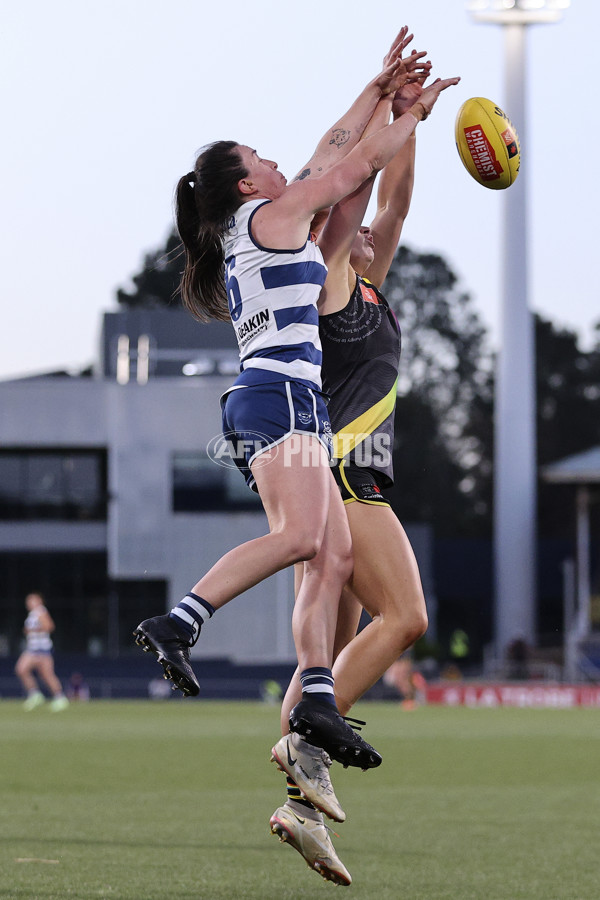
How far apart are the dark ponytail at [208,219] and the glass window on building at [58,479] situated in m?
37.9

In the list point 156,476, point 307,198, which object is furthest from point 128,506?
point 307,198

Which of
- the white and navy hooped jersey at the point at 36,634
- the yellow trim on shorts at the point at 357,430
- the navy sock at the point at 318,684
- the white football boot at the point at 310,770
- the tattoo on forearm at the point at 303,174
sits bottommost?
the white and navy hooped jersey at the point at 36,634

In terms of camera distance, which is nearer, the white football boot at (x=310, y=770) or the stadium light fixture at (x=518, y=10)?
the white football boot at (x=310, y=770)

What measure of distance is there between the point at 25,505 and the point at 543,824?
36781mm

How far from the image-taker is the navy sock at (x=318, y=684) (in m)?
5.82

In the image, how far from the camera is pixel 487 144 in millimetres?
7145

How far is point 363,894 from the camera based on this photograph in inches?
265

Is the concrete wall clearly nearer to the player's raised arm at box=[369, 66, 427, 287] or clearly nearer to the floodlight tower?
the floodlight tower

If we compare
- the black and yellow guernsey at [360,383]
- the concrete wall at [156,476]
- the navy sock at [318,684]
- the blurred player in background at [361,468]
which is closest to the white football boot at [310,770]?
the blurred player in background at [361,468]

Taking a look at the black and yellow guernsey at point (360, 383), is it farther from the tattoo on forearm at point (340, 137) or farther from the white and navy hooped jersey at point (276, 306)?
the tattoo on forearm at point (340, 137)

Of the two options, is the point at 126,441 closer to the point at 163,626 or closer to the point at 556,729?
the point at 556,729

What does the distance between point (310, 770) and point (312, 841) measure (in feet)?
0.96

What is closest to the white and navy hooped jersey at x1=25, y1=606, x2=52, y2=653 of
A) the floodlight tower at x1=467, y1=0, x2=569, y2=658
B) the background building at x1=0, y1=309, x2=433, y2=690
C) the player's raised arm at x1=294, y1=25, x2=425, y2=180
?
the background building at x1=0, y1=309, x2=433, y2=690

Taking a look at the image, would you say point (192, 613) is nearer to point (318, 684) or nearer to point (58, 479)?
point (318, 684)
